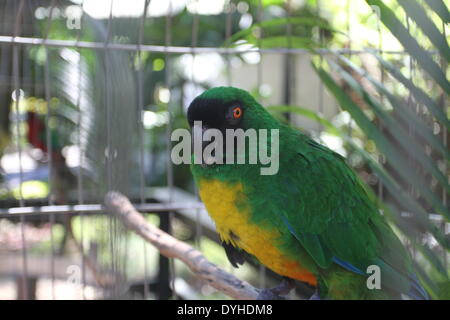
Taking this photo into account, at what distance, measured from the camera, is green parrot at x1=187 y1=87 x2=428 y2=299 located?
95 cm

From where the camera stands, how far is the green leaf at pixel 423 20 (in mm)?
380

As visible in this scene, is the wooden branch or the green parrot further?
the wooden branch

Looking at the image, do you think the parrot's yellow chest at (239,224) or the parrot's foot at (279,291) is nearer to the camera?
the parrot's yellow chest at (239,224)

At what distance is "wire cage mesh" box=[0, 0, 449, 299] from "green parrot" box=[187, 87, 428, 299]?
122 millimetres

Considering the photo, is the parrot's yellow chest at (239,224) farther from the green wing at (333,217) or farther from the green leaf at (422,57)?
the green leaf at (422,57)

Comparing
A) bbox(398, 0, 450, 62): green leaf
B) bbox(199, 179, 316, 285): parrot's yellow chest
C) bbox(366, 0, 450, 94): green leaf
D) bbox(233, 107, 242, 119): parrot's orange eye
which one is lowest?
bbox(199, 179, 316, 285): parrot's yellow chest

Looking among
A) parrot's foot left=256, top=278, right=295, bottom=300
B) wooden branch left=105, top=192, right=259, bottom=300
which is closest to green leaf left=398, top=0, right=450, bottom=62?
wooden branch left=105, top=192, right=259, bottom=300

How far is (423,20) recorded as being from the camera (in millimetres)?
382

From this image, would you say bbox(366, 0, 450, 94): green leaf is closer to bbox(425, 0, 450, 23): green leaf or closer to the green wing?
bbox(425, 0, 450, 23): green leaf

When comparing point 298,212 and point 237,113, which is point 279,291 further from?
point 237,113

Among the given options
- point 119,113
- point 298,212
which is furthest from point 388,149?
point 298,212

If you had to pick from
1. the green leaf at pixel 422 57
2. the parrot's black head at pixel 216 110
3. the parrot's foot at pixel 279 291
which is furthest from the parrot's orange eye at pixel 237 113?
the green leaf at pixel 422 57
